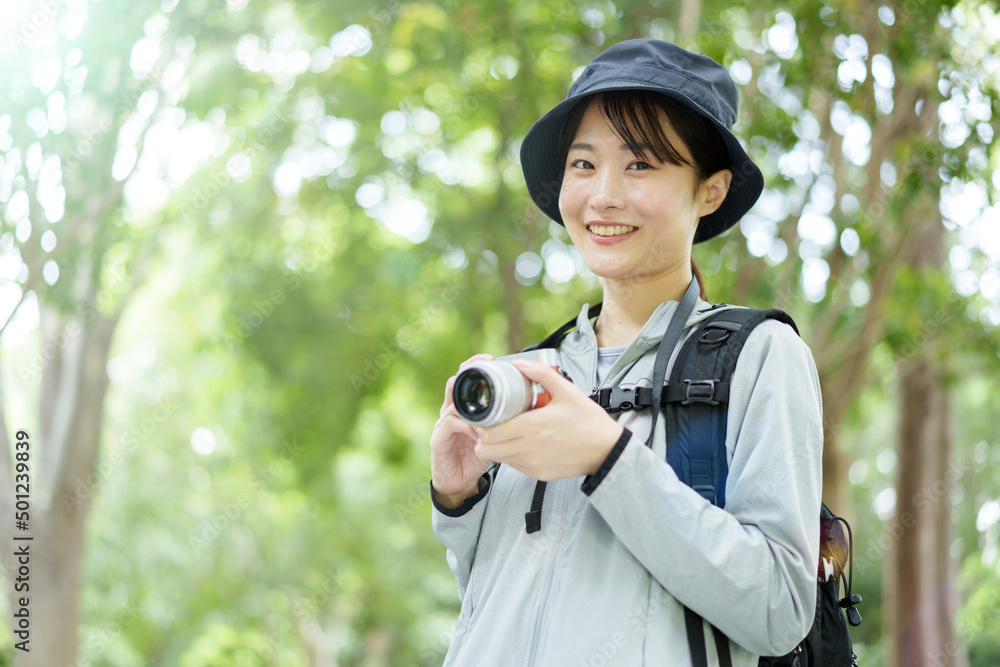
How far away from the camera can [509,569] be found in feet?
4.66

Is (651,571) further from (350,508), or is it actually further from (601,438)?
(350,508)

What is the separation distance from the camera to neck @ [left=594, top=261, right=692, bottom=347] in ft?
5.24

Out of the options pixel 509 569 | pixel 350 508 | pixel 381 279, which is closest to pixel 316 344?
pixel 381 279

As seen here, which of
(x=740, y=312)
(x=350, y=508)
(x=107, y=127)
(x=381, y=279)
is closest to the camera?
(x=740, y=312)

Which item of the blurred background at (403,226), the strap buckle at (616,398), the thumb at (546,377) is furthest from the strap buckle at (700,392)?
the blurred background at (403,226)

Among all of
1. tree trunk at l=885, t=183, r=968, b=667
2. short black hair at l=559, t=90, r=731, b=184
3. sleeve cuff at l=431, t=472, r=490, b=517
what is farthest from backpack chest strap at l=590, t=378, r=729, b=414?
tree trunk at l=885, t=183, r=968, b=667

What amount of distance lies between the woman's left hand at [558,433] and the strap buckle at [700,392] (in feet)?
0.58

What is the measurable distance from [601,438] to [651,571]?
211 millimetres

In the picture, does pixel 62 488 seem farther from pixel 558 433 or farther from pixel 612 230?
pixel 558 433

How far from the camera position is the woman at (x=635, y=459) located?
1188mm

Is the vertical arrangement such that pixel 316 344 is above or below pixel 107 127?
below

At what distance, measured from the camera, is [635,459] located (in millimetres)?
1187

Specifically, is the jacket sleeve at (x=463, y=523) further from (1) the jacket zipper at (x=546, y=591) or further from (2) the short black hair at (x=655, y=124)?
(2) the short black hair at (x=655, y=124)

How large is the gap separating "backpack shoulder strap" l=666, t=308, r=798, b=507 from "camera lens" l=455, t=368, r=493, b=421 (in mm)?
324
